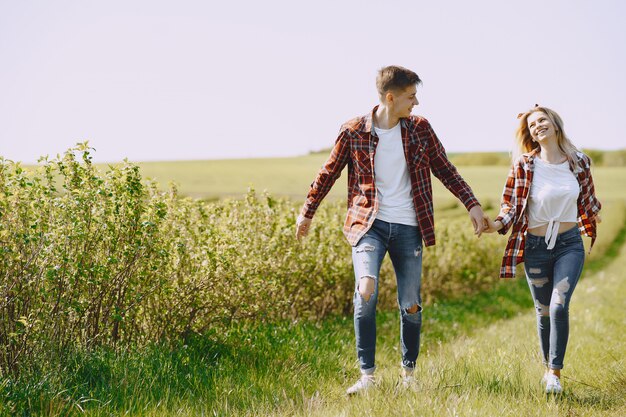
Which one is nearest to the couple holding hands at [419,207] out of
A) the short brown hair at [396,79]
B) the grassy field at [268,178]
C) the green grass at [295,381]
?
the short brown hair at [396,79]

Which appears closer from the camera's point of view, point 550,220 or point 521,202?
point 550,220

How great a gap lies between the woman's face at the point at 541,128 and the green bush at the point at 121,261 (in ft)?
8.56

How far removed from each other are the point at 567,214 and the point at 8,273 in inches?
155

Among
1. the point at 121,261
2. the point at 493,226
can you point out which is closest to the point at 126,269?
the point at 121,261

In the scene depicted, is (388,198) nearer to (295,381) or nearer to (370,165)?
(370,165)

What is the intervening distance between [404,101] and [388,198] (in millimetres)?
661

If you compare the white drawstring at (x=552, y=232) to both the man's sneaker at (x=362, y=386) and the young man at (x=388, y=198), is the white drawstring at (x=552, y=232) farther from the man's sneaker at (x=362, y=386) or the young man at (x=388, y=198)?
the man's sneaker at (x=362, y=386)

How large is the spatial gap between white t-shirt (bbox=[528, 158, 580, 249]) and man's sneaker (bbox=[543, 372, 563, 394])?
934 millimetres

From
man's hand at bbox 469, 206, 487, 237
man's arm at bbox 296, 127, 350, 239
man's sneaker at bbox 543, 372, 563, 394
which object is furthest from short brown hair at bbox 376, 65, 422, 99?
man's sneaker at bbox 543, 372, 563, 394

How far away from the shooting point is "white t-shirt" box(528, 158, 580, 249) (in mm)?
5184

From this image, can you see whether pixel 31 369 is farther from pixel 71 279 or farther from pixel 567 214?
pixel 567 214

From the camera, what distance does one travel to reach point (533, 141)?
18.4 feet

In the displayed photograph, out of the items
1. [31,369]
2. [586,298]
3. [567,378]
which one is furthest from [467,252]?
[31,369]

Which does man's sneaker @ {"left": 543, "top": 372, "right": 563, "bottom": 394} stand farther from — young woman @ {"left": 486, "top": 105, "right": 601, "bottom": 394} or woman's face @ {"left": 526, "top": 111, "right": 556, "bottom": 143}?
woman's face @ {"left": 526, "top": 111, "right": 556, "bottom": 143}
